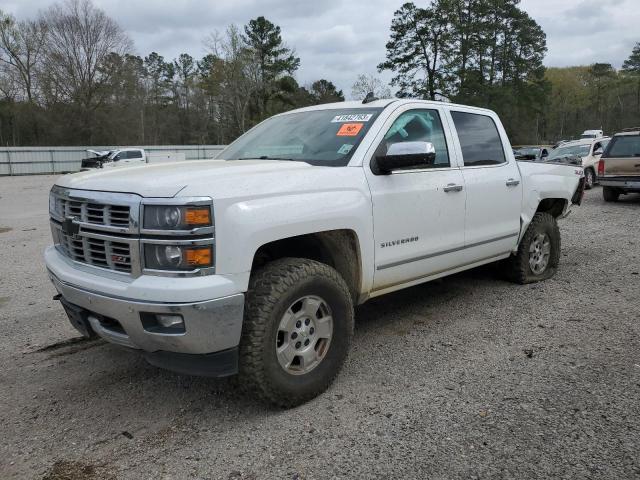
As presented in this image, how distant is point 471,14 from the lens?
50594 mm

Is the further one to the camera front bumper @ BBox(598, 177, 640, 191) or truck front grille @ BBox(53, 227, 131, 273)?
front bumper @ BBox(598, 177, 640, 191)

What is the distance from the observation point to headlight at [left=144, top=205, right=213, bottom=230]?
8.96 feet

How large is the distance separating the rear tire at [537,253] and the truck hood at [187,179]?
10.1ft

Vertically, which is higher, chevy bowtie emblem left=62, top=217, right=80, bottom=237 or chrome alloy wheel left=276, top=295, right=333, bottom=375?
chevy bowtie emblem left=62, top=217, right=80, bottom=237

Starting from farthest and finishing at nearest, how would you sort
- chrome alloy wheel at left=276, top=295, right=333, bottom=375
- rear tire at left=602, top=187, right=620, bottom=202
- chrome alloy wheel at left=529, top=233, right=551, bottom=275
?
rear tire at left=602, top=187, right=620, bottom=202, chrome alloy wheel at left=529, top=233, right=551, bottom=275, chrome alloy wheel at left=276, top=295, right=333, bottom=375

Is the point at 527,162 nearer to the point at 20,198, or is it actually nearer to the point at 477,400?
the point at 477,400

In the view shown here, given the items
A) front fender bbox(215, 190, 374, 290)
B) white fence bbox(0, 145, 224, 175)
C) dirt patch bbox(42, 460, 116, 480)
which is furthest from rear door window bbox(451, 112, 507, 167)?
white fence bbox(0, 145, 224, 175)

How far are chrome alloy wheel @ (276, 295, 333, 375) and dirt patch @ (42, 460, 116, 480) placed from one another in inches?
42.5

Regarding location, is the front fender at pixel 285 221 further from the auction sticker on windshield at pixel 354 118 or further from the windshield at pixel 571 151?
the windshield at pixel 571 151

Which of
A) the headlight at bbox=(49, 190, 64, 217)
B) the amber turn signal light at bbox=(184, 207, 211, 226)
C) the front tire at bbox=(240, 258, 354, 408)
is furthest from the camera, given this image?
the headlight at bbox=(49, 190, 64, 217)

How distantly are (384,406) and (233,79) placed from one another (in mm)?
55899

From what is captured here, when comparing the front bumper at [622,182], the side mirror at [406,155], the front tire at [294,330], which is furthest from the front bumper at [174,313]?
the front bumper at [622,182]

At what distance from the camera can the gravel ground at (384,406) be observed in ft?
8.89

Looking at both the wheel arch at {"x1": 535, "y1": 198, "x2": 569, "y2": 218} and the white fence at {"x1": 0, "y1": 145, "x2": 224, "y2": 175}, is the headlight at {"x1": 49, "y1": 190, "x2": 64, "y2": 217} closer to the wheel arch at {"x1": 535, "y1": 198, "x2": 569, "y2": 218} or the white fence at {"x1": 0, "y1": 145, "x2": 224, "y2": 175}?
the wheel arch at {"x1": 535, "y1": 198, "x2": 569, "y2": 218}
